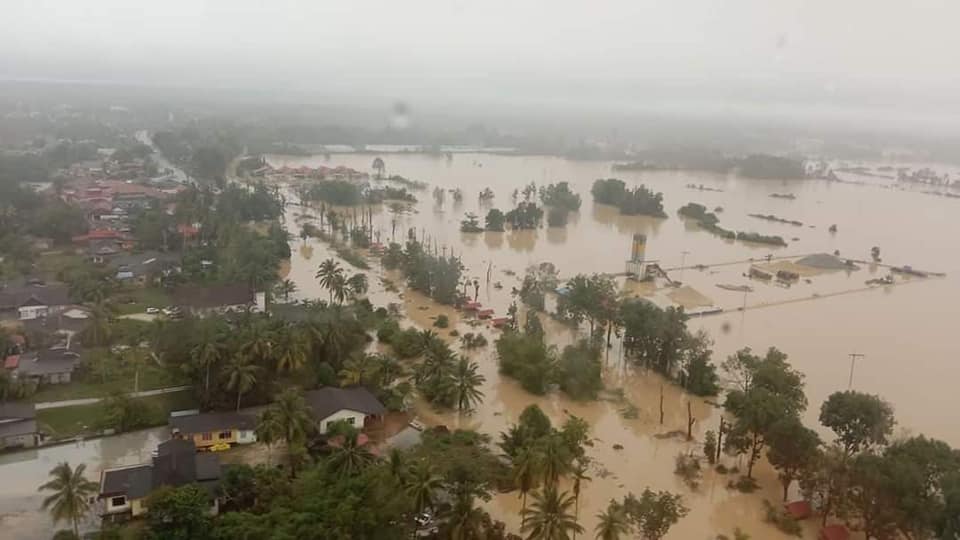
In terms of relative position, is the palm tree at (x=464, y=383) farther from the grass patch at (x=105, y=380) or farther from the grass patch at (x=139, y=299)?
the grass patch at (x=139, y=299)

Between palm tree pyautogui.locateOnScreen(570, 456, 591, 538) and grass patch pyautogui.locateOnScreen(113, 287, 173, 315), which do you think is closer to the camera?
palm tree pyautogui.locateOnScreen(570, 456, 591, 538)

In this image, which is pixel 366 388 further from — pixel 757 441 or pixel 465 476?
pixel 757 441

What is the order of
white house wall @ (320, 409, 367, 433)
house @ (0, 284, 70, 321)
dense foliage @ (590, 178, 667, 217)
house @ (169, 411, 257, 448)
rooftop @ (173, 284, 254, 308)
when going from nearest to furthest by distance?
house @ (169, 411, 257, 448) < white house wall @ (320, 409, 367, 433) < house @ (0, 284, 70, 321) < rooftop @ (173, 284, 254, 308) < dense foliage @ (590, 178, 667, 217)

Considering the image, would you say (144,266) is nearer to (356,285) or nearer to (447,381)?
(356,285)

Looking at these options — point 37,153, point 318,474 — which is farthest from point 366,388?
point 37,153

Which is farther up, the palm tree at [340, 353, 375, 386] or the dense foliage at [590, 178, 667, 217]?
the dense foliage at [590, 178, 667, 217]

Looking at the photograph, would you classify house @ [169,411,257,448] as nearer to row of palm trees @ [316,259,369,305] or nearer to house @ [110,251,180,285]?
row of palm trees @ [316,259,369,305]

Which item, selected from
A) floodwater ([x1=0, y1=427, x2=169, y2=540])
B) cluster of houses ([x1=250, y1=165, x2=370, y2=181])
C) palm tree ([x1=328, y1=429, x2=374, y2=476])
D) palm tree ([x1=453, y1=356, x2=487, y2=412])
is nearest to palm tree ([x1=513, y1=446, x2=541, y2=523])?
palm tree ([x1=328, y1=429, x2=374, y2=476])
